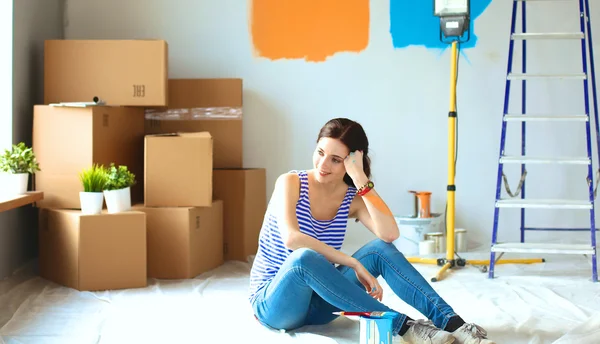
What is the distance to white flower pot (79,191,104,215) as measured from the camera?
3311 millimetres

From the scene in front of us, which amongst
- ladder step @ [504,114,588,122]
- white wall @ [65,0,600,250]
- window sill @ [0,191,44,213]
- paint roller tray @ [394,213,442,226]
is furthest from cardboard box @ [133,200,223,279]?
ladder step @ [504,114,588,122]

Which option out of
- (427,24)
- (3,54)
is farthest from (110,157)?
(427,24)

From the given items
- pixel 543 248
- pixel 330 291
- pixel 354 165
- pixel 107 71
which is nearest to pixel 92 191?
pixel 107 71

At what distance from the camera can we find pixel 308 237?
7.61 feet

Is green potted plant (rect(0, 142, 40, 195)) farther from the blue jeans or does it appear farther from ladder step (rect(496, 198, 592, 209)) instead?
ladder step (rect(496, 198, 592, 209))

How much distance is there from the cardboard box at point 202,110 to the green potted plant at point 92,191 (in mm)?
864

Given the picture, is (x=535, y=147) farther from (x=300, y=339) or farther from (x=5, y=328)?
(x=5, y=328)

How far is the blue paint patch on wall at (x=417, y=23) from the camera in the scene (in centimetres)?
452

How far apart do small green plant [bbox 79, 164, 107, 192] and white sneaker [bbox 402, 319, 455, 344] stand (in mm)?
1723

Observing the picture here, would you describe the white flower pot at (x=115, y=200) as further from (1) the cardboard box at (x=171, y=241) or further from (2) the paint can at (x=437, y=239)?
(2) the paint can at (x=437, y=239)

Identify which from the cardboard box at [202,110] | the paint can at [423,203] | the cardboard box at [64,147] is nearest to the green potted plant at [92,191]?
the cardboard box at [64,147]

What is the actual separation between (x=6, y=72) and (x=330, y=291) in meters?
2.19

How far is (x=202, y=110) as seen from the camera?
420cm

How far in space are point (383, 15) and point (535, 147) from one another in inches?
49.7
